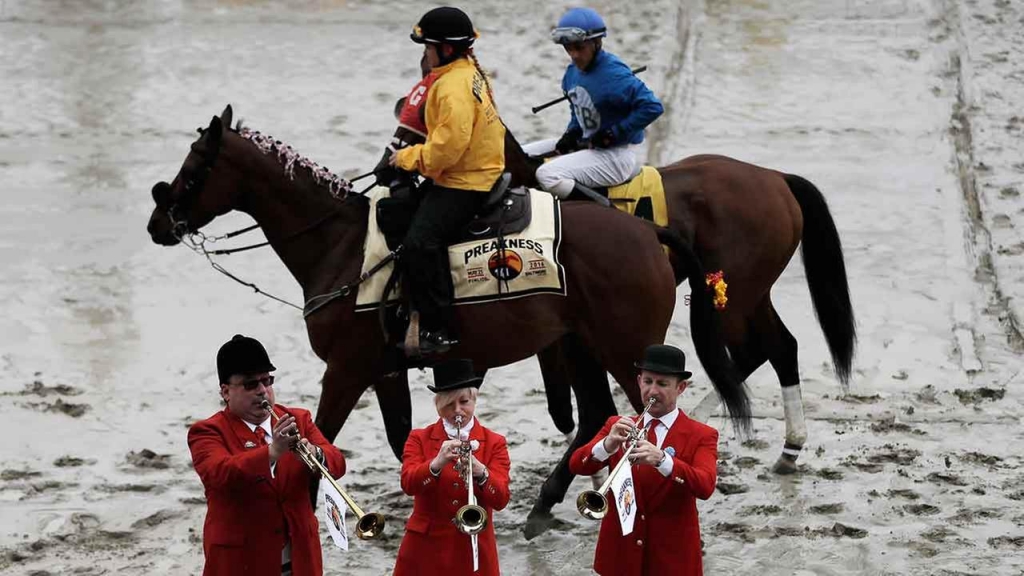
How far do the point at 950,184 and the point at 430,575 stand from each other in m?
10.2

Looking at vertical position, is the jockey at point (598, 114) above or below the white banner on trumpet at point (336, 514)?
above

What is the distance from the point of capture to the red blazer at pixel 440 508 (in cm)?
596

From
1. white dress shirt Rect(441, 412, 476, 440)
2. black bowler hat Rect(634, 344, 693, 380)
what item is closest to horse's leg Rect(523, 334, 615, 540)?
white dress shirt Rect(441, 412, 476, 440)

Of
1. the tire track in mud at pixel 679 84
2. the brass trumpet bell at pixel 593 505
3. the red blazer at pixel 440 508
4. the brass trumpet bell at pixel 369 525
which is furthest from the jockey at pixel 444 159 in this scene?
the tire track in mud at pixel 679 84

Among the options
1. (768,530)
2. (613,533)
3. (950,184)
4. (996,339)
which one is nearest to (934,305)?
(996,339)

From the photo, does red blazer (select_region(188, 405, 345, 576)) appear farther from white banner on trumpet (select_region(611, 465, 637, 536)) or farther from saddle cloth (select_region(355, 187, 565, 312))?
saddle cloth (select_region(355, 187, 565, 312))

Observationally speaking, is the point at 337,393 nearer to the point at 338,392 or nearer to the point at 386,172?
the point at 338,392

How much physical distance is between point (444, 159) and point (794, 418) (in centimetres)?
329

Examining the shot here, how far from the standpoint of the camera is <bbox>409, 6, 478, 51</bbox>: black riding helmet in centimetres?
777

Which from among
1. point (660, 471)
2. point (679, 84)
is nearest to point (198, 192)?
point (660, 471)

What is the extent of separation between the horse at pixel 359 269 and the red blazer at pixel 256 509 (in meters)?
2.11

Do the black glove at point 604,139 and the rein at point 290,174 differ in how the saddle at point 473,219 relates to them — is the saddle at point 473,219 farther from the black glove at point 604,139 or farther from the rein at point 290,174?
the black glove at point 604,139

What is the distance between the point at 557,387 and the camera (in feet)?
31.7

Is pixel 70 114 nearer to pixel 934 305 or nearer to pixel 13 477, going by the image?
pixel 13 477
